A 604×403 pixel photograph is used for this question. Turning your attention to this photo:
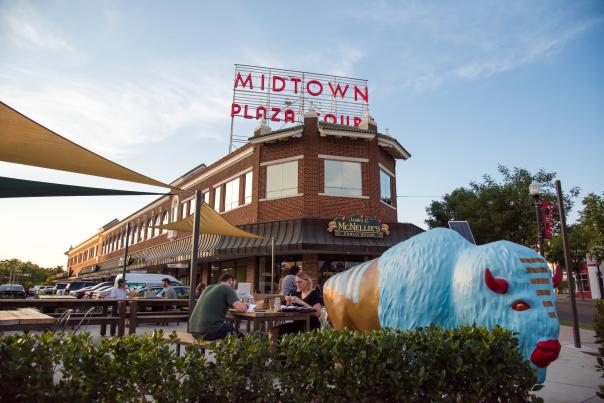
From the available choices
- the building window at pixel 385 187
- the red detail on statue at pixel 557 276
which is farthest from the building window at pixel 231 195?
the red detail on statue at pixel 557 276

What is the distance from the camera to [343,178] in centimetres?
2002

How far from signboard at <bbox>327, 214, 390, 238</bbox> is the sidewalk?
10008 mm

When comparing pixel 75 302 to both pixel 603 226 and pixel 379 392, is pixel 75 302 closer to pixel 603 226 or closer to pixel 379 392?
pixel 379 392

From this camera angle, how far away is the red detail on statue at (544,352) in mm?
3760

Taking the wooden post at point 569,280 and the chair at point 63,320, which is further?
the wooden post at point 569,280

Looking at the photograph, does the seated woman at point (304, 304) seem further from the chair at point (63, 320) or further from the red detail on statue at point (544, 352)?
the red detail on statue at point (544, 352)

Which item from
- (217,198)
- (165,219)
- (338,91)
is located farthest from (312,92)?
(165,219)

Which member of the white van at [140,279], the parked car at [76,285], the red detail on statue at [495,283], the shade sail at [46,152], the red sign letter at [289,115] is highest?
the red sign letter at [289,115]

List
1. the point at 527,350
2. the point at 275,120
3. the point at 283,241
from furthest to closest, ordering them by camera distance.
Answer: the point at 275,120
the point at 283,241
the point at 527,350

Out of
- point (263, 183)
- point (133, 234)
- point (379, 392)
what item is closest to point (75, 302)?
point (379, 392)

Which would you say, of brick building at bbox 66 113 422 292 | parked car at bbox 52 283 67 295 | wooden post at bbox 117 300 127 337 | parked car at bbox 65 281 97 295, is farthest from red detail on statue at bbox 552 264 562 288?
parked car at bbox 52 283 67 295

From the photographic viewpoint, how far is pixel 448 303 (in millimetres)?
4586

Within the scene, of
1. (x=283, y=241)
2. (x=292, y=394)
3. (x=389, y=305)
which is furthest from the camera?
(x=283, y=241)

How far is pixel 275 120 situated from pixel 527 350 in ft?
70.5
